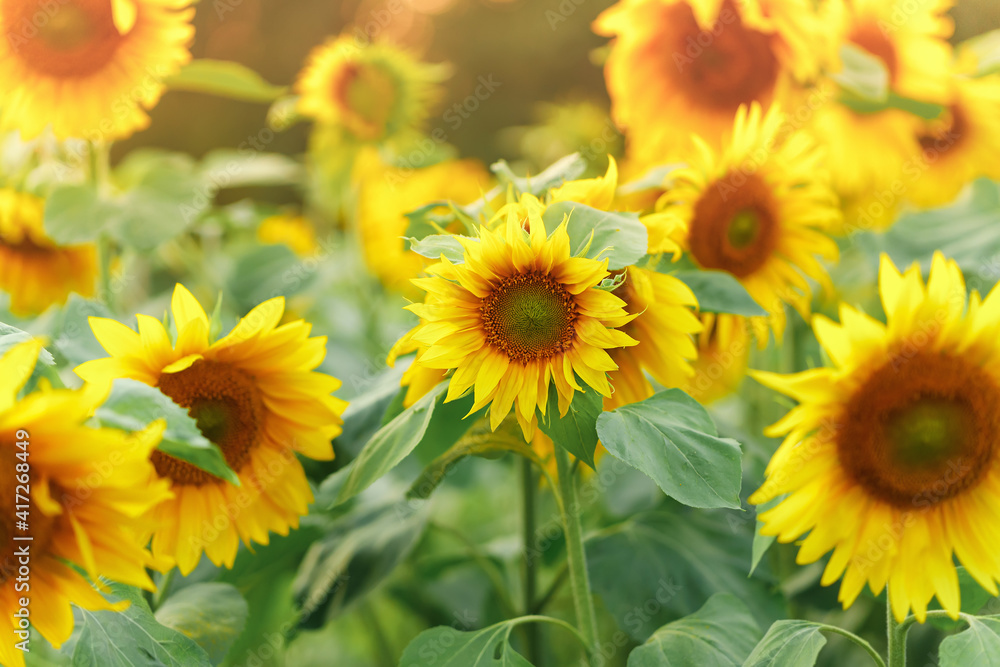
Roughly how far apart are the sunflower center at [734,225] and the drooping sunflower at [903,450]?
24 centimetres

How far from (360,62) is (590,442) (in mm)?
839

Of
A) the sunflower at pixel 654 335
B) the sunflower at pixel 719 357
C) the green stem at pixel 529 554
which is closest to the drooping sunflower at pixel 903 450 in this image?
the sunflower at pixel 654 335

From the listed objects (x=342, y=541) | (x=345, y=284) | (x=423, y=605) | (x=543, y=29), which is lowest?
(x=423, y=605)

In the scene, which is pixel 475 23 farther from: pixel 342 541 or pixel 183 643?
pixel 183 643

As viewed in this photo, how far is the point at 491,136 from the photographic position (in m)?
3.04

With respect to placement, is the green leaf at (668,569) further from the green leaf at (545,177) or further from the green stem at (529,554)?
the green leaf at (545,177)

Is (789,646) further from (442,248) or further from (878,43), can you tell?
(878,43)

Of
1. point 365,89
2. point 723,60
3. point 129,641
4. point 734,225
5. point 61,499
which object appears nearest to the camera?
point 61,499

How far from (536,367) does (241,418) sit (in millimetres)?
277

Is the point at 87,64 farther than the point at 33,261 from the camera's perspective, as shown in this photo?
No

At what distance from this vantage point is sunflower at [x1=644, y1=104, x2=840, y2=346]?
79 centimetres

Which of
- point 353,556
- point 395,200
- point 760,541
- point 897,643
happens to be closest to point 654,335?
point 760,541

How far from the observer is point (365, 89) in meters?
1.21

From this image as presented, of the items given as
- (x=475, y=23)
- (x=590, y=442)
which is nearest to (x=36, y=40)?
(x=590, y=442)
